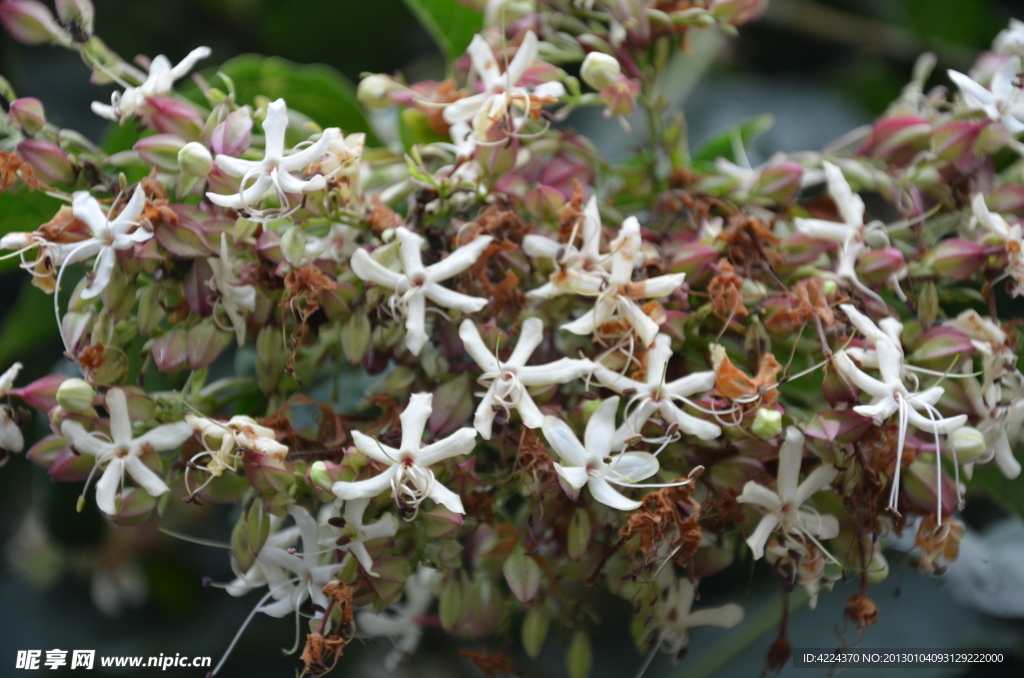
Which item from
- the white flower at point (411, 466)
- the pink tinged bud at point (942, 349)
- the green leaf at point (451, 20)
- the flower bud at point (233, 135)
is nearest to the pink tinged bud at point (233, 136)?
the flower bud at point (233, 135)

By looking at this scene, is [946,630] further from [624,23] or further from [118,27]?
[118,27]

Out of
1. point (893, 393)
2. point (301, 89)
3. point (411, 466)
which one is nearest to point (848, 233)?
point (893, 393)

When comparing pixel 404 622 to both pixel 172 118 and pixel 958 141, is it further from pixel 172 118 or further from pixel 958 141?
pixel 958 141

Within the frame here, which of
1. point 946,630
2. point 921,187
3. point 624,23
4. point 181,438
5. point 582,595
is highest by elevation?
point 624,23

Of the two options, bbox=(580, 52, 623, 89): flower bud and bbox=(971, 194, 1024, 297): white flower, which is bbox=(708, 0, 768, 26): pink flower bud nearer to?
bbox=(580, 52, 623, 89): flower bud

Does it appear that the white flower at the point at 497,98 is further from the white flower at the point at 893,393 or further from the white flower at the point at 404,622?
the white flower at the point at 404,622

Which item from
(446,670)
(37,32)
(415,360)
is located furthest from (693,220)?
(446,670)

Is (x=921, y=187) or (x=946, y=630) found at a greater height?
(x=921, y=187)
